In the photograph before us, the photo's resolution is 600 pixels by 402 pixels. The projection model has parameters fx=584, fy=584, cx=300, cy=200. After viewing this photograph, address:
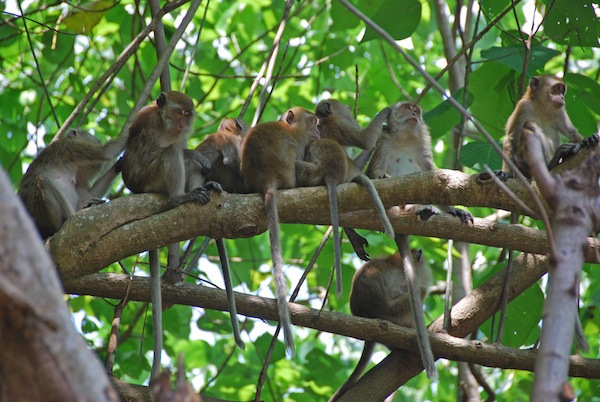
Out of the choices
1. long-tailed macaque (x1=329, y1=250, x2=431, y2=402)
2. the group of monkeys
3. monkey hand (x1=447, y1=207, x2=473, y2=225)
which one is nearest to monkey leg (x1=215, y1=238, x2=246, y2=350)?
the group of monkeys

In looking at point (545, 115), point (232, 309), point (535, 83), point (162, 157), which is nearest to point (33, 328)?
point (232, 309)

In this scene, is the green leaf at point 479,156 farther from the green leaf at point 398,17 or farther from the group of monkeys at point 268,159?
the green leaf at point 398,17

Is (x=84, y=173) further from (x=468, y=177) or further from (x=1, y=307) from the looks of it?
(x=1, y=307)

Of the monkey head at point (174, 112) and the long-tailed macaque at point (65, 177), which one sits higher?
the monkey head at point (174, 112)

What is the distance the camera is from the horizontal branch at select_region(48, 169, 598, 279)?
4398mm

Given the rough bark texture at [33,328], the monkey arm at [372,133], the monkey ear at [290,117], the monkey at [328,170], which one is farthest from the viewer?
the monkey arm at [372,133]

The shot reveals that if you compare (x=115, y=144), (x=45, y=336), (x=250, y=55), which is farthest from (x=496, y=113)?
(x=45, y=336)

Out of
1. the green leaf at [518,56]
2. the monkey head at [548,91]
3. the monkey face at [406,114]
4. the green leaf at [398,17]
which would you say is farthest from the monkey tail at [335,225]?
the monkey head at [548,91]

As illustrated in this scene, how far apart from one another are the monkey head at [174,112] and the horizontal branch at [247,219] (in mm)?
1130

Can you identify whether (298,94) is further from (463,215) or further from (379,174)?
(463,215)

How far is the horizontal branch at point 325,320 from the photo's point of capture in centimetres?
540

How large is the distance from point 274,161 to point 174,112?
1.16m

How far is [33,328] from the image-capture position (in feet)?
5.13

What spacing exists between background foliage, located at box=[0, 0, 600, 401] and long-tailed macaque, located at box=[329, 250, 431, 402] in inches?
8.0
